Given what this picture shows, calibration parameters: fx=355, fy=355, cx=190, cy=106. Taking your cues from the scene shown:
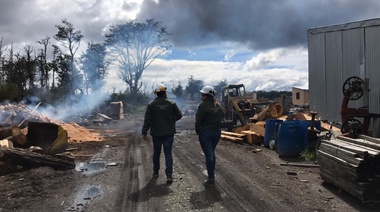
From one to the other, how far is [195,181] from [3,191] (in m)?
3.74

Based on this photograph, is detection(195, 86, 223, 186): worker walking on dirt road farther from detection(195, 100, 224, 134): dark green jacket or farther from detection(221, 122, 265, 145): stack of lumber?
detection(221, 122, 265, 145): stack of lumber

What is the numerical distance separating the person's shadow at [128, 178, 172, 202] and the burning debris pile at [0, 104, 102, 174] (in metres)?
3.14

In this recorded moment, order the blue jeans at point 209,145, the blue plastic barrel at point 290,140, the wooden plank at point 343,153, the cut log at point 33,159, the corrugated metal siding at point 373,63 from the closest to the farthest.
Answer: the wooden plank at point 343,153 < the blue jeans at point 209,145 < the cut log at point 33,159 < the blue plastic barrel at point 290,140 < the corrugated metal siding at point 373,63

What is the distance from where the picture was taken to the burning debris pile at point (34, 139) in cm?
873

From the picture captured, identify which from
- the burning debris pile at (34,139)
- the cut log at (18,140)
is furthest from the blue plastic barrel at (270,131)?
the cut log at (18,140)

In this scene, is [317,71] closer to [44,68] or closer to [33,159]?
[33,159]

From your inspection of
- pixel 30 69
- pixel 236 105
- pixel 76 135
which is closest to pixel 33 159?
pixel 76 135

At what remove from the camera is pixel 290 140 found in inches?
405

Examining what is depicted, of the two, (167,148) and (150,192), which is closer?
(150,192)

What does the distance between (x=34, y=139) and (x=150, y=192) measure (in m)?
6.98

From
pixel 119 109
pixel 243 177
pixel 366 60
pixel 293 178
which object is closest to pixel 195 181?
pixel 243 177

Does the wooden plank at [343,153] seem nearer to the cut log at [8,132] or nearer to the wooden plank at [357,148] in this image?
the wooden plank at [357,148]

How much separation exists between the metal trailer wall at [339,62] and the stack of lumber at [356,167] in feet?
24.4

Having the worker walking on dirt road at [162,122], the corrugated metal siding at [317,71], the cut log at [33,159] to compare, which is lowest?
the cut log at [33,159]
